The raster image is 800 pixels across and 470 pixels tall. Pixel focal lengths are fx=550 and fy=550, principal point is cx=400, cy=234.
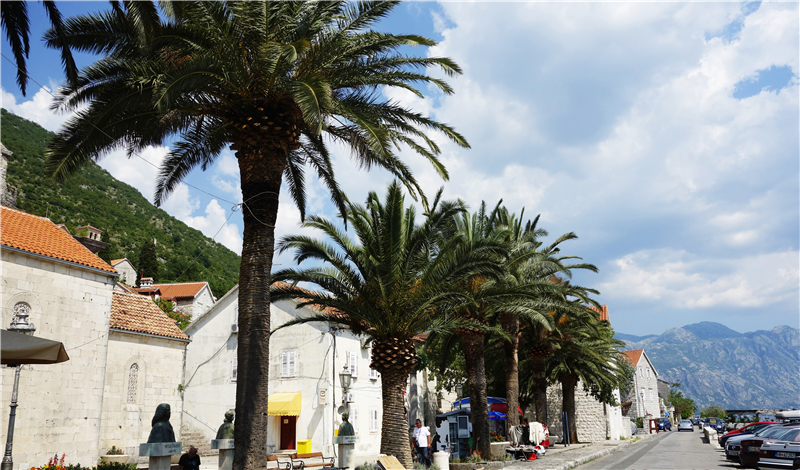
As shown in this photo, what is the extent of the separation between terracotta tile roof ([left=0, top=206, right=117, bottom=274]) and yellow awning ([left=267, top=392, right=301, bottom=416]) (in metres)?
12.5

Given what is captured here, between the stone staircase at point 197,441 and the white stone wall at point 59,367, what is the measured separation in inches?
512

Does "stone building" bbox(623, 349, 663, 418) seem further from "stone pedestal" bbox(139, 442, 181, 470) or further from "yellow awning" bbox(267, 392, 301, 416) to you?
"stone pedestal" bbox(139, 442, 181, 470)

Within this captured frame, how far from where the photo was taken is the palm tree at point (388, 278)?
15.2 meters

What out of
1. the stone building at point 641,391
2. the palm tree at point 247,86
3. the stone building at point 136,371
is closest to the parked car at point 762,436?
the palm tree at point 247,86

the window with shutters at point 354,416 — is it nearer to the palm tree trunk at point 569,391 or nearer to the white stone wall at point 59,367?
the palm tree trunk at point 569,391

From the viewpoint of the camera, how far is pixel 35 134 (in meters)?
96.7

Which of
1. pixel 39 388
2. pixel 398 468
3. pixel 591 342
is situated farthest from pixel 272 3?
pixel 591 342

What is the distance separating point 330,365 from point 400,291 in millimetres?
16299

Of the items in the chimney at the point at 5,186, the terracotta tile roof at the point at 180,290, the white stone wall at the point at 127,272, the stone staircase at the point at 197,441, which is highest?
the white stone wall at the point at 127,272

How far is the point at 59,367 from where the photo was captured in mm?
18828

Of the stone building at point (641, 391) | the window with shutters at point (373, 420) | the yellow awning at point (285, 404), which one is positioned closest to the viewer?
the yellow awning at point (285, 404)

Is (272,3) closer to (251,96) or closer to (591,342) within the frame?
(251,96)

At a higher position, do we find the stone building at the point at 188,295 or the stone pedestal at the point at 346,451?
the stone building at the point at 188,295

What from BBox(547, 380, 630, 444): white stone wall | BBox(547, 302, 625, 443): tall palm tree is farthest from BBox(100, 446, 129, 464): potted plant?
BBox(547, 380, 630, 444): white stone wall
